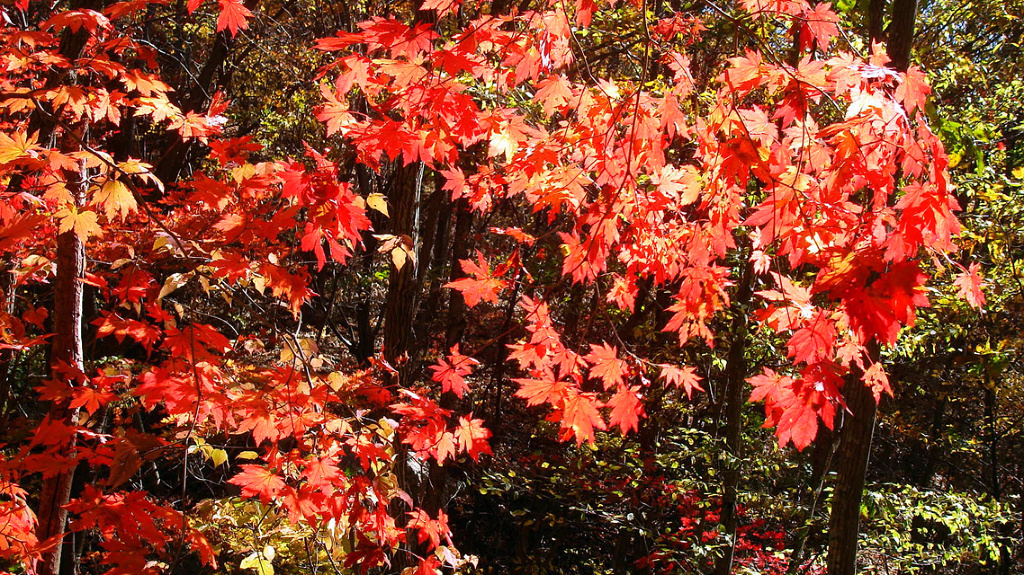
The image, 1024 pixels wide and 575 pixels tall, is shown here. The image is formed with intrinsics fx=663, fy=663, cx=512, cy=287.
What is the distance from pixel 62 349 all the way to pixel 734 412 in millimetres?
4546

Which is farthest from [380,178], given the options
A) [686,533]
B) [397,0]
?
[686,533]

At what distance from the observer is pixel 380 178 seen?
9945mm

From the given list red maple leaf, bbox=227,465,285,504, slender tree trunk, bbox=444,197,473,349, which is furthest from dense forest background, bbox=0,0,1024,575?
slender tree trunk, bbox=444,197,473,349

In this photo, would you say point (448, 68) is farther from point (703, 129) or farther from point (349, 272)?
point (349, 272)

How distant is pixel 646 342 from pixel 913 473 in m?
7.42

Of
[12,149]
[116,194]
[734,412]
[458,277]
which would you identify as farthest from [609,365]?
[458,277]

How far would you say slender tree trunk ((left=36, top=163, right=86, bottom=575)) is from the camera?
2840 mm

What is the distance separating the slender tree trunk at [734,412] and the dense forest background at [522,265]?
0.08 ft

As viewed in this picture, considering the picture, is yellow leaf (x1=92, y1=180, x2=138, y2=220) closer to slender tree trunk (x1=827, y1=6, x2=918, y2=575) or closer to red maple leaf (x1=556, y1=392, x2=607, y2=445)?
red maple leaf (x1=556, y1=392, x2=607, y2=445)

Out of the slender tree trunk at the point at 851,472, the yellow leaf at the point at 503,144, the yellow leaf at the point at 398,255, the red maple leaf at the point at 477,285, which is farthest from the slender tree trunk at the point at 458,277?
the slender tree trunk at the point at 851,472

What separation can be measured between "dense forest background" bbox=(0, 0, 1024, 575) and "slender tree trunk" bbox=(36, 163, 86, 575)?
0.04 feet

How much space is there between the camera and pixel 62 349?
9.46 ft

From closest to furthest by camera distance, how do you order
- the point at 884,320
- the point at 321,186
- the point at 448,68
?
the point at 884,320
the point at 448,68
the point at 321,186

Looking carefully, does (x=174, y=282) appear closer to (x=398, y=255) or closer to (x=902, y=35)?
(x=398, y=255)
